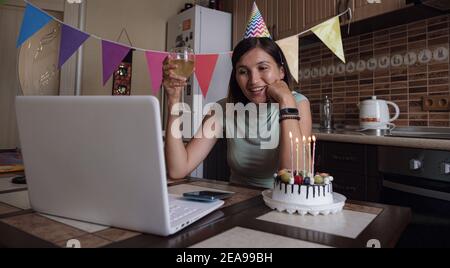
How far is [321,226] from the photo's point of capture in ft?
1.91

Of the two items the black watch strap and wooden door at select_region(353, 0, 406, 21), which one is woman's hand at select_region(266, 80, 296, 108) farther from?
wooden door at select_region(353, 0, 406, 21)

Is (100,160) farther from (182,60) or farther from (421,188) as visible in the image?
(421,188)

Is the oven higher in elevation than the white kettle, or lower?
lower

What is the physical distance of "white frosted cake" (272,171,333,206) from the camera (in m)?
0.67

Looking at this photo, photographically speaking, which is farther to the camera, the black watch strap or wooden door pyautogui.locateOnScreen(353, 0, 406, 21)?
wooden door pyautogui.locateOnScreen(353, 0, 406, 21)

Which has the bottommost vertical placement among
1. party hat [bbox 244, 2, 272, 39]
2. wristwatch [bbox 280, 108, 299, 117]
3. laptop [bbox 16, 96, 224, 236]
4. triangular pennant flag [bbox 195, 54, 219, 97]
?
laptop [bbox 16, 96, 224, 236]

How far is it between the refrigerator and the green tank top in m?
1.61

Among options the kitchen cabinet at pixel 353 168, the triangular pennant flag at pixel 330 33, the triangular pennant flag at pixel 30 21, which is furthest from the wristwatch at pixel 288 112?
the triangular pennant flag at pixel 30 21

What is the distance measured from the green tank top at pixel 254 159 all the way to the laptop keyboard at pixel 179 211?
59 centimetres

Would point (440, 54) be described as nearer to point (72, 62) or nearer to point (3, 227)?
point (3, 227)

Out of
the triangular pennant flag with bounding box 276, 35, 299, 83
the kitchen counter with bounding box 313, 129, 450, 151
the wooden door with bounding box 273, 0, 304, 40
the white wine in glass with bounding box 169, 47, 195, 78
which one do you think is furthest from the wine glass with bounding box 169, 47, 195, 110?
the wooden door with bounding box 273, 0, 304, 40

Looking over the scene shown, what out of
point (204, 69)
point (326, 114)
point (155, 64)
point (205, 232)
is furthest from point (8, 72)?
point (205, 232)

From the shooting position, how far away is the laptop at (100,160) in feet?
1.58
